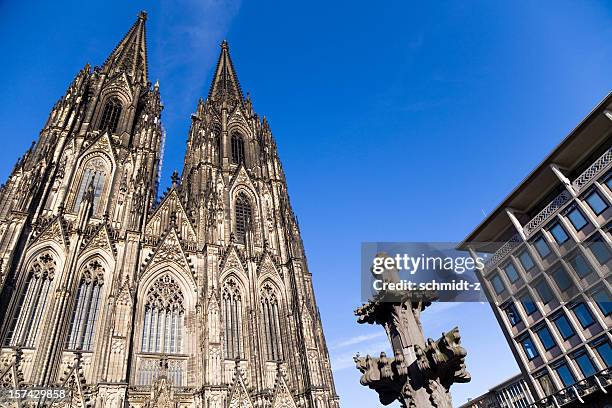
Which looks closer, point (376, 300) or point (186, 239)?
point (376, 300)

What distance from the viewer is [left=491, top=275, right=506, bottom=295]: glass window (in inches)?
1041

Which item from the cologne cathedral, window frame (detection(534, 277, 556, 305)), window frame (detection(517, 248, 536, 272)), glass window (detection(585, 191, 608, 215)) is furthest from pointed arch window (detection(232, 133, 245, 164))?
glass window (detection(585, 191, 608, 215))

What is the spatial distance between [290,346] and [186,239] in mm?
9209

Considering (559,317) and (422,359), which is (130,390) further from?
(559,317)

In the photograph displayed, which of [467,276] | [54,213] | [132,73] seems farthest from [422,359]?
[132,73]

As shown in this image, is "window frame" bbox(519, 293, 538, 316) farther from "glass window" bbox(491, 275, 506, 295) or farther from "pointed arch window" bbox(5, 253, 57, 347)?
"pointed arch window" bbox(5, 253, 57, 347)

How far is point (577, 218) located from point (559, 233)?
4.71 ft

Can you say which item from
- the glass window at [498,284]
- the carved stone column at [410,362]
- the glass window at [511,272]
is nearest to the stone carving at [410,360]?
the carved stone column at [410,362]

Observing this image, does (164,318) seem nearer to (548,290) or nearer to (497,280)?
(497,280)

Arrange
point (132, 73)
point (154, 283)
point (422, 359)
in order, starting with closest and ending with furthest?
point (422, 359)
point (154, 283)
point (132, 73)

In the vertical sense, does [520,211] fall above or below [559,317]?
above

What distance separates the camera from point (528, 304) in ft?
79.5

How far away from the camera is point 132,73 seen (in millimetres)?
32875

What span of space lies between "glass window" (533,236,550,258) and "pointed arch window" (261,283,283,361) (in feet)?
54.8
